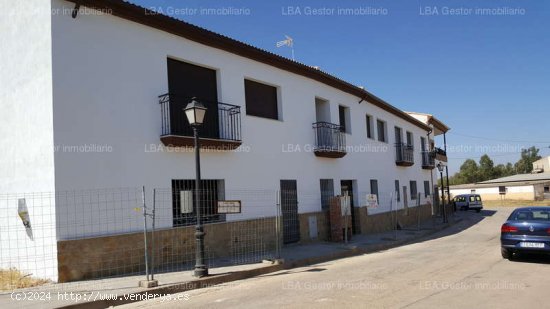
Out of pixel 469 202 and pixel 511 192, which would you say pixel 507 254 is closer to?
pixel 469 202

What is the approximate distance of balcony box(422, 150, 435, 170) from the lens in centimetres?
3002

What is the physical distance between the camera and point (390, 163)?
77.1ft

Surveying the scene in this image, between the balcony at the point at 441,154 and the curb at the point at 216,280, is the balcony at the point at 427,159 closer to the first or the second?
the balcony at the point at 441,154

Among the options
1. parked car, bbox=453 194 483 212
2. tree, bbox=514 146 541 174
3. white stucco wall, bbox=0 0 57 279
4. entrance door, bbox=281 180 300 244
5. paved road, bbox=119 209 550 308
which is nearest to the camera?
paved road, bbox=119 209 550 308

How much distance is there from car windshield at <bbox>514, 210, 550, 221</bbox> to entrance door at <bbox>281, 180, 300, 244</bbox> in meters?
6.47

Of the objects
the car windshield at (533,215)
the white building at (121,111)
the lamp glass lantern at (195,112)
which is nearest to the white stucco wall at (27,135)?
the white building at (121,111)

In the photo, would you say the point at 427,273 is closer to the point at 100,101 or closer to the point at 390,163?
the point at 100,101

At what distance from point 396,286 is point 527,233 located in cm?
433

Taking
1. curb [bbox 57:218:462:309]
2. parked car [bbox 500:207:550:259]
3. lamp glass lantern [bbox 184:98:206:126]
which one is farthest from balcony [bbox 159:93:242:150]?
parked car [bbox 500:207:550:259]

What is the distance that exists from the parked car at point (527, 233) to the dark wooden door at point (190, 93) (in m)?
7.55

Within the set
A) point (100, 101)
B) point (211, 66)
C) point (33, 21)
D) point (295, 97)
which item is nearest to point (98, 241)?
point (100, 101)

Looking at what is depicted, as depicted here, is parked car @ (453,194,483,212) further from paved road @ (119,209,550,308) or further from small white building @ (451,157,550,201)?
paved road @ (119,209,550,308)

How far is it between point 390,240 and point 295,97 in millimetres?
6219

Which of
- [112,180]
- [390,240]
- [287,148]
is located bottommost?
[390,240]
